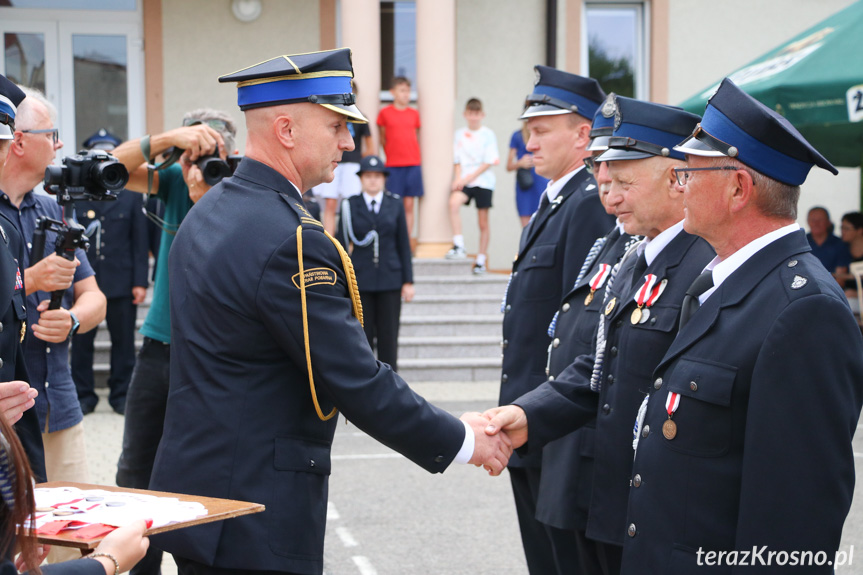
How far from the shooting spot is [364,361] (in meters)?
2.69

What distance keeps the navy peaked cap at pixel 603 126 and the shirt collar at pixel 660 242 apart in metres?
0.63

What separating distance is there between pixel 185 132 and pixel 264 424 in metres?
1.88

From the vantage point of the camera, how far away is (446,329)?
Result: 1151 cm

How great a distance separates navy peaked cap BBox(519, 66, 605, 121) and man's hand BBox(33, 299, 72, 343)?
2.12 metres

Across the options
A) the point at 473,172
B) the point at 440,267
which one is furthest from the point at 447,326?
the point at 473,172

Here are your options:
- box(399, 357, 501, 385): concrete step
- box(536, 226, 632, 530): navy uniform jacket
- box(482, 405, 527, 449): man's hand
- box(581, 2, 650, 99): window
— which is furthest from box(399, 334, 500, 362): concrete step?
box(482, 405, 527, 449): man's hand

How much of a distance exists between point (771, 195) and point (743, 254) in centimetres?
16

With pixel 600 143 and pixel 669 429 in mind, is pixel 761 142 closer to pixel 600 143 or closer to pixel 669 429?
pixel 669 429

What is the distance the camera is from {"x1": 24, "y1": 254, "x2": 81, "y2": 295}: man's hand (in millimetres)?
3777

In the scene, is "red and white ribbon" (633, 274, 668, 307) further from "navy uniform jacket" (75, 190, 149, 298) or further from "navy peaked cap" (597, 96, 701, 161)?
"navy uniform jacket" (75, 190, 149, 298)

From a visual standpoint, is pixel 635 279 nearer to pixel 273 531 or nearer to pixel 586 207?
pixel 586 207

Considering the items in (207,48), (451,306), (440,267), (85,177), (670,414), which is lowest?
(451,306)

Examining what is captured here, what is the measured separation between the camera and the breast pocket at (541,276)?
419 centimetres

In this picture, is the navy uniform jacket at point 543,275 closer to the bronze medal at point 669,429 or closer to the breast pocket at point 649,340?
the breast pocket at point 649,340
